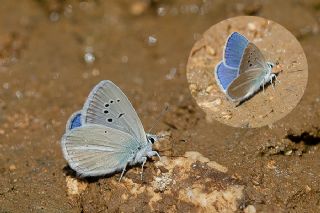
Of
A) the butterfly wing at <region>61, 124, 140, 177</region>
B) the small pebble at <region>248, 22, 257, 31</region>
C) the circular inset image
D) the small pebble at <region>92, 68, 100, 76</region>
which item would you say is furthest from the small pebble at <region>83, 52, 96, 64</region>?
the butterfly wing at <region>61, 124, 140, 177</region>

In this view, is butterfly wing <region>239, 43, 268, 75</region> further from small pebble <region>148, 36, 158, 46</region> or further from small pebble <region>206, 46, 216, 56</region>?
small pebble <region>148, 36, 158, 46</region>

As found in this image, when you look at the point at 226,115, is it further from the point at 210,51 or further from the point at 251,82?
the point at 210,51

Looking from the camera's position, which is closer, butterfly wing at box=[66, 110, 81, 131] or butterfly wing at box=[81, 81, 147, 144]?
butterfly wing at box=[81, 81, 147, 144]

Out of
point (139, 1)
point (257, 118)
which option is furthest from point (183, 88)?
point (139, 1)

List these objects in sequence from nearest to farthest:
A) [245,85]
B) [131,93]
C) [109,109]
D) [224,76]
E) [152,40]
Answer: [109,109]
[245,85]
[224,76]
[131,93]
[152,40]

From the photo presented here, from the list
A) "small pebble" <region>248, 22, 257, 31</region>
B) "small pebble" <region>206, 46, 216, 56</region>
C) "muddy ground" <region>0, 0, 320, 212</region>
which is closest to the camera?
"muddy ground" <region>0, 0, 320, 212</region>

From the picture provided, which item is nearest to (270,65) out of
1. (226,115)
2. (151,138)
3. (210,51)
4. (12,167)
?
(226,115)

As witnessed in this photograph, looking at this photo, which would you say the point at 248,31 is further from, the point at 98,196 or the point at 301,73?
the point at 98,196
